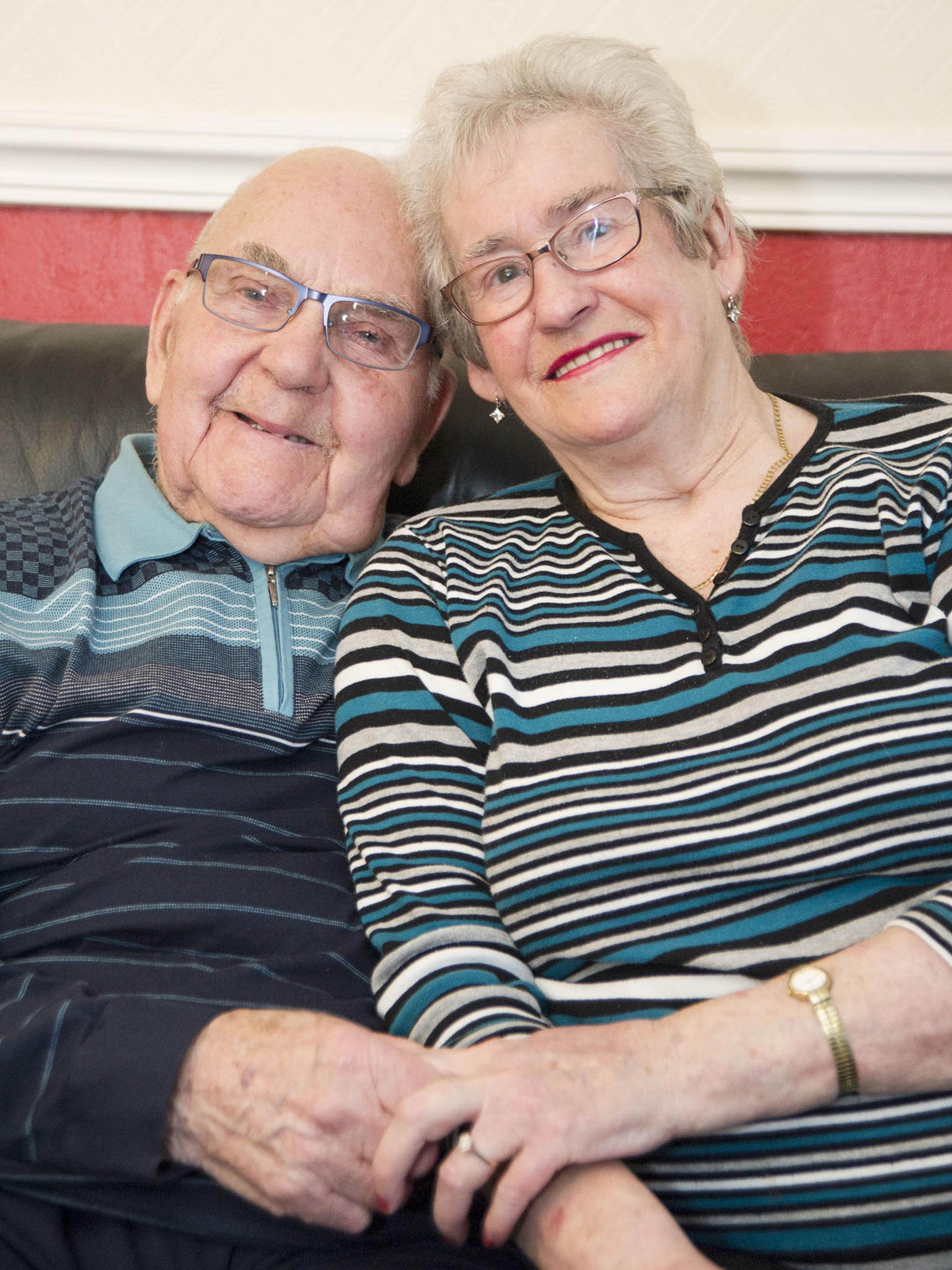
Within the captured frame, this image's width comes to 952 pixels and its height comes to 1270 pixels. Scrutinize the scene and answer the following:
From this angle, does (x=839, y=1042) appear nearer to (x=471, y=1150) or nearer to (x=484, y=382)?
(x=471, y=1150)

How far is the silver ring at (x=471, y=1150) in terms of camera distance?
894 millimetres

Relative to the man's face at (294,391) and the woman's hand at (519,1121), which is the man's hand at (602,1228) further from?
the man's face at (294,391)

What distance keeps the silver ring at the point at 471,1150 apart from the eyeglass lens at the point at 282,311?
954 millimetres

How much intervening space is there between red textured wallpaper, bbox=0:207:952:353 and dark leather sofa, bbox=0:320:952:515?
33 cm

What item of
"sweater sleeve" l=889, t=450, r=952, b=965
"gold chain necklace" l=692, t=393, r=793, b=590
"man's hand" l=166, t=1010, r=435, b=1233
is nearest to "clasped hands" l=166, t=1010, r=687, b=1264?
"man's hand" l=166, t=1010, r=435, b=1233

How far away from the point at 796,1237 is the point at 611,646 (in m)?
0.57

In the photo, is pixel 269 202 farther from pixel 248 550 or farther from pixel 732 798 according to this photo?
pixel 732 798

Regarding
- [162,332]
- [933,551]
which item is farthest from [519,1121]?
[162,332]

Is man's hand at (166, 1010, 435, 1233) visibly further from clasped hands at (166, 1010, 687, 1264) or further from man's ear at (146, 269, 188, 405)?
man's ear at (146, 269, 188, 405)

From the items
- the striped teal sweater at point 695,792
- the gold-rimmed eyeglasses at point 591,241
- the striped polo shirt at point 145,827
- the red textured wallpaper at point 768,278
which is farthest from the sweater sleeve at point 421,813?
the red textured wallpaper at point 768,278

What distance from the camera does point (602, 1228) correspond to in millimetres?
889

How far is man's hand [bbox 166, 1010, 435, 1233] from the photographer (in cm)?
94

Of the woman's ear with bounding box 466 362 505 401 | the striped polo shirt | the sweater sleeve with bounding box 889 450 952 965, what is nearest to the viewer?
the striped polo shirt

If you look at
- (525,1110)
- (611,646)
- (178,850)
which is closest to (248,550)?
(178,850)
